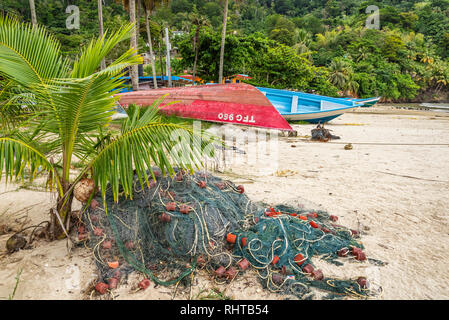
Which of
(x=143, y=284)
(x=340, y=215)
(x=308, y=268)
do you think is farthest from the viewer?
(x=340, y=215)

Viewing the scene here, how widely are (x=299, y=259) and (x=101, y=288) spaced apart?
196cm

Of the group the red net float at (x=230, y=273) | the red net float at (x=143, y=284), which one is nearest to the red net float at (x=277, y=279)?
the red net float at (x=230, y=273)

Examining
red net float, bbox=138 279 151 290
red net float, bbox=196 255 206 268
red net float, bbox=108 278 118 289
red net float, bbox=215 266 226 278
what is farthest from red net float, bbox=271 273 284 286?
red net float, bbox=108 278 118 289

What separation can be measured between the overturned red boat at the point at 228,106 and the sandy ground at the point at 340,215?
39.9 inches

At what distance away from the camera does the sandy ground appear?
2.53 meters

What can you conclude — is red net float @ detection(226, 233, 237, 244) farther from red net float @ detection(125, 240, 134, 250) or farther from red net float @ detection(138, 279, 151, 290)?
red net float @ detection(125, 240, 134, 250)

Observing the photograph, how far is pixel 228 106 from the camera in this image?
8492 mm

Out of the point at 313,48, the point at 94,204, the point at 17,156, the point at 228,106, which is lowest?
the point at 94,204

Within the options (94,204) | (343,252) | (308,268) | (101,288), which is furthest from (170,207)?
(343,252)

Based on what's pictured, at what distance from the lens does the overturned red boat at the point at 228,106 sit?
26.0 feet

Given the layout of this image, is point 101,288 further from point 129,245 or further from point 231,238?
point 231,238

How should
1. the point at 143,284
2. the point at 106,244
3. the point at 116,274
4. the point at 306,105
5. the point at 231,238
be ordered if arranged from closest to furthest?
1. the point at 143,284
2. the point at 116,274
3. the point at 106,244
4. the point at 231,238
5. the point at 306,105

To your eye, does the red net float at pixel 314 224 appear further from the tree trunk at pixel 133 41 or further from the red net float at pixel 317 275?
the tree trunk at pixel 133 41

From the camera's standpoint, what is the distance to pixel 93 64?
2.57 metres
